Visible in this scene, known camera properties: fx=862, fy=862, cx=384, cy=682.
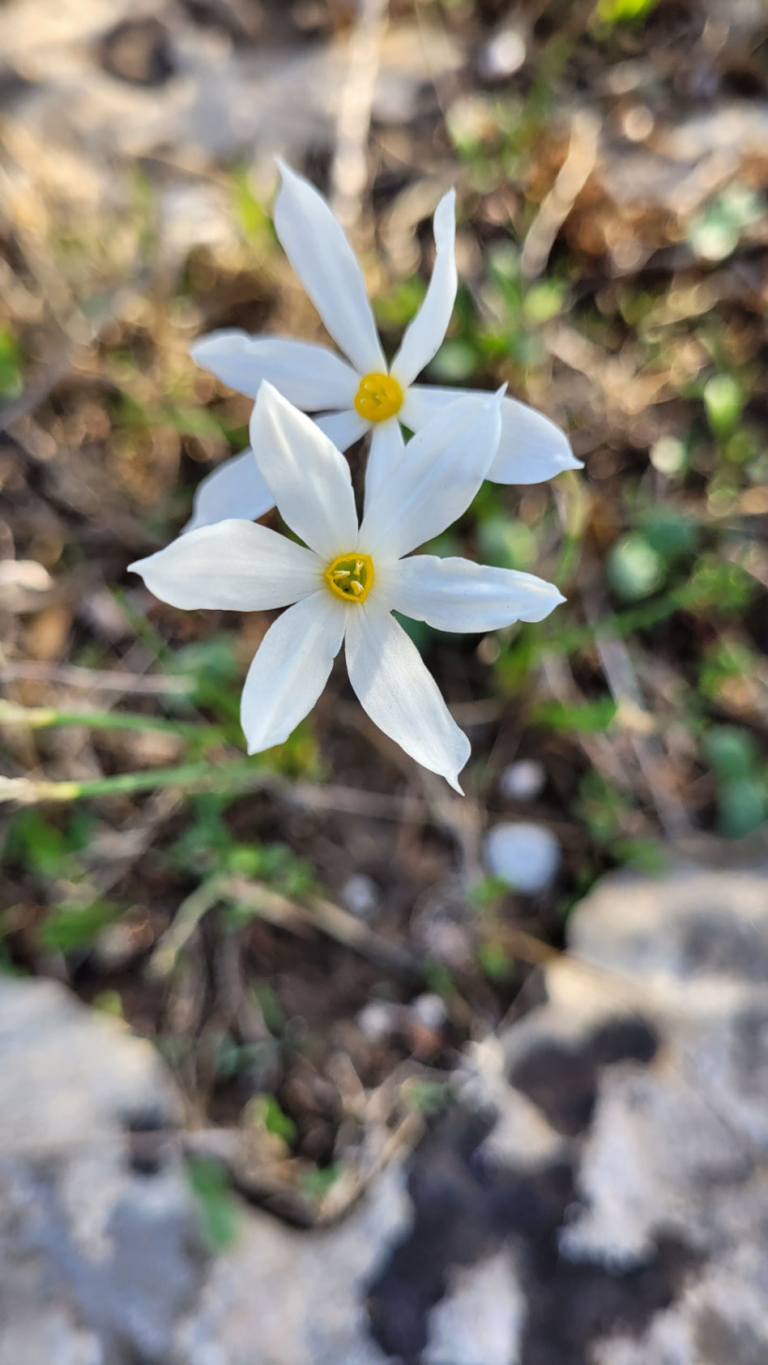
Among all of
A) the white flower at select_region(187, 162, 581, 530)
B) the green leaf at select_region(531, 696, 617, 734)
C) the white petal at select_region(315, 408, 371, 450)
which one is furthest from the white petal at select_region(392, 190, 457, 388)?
the green leaf at select_region(531, 696, 617, 734)

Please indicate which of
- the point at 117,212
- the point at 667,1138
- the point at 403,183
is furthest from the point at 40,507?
the point at 667,1138

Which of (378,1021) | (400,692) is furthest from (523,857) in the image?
(400,692)

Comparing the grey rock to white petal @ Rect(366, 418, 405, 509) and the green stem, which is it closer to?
the green stem

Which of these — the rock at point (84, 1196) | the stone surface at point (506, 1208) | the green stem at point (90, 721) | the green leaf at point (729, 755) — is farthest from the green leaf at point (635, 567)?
the rock at point (84, 1196)

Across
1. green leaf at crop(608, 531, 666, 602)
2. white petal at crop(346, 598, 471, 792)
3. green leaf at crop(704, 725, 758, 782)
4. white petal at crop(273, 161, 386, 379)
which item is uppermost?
white petal at crop(273, 161, 386, 379)

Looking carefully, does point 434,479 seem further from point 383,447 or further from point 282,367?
point 282,367

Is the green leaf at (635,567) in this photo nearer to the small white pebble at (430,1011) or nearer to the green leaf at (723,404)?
the green leaf at (723,404)
